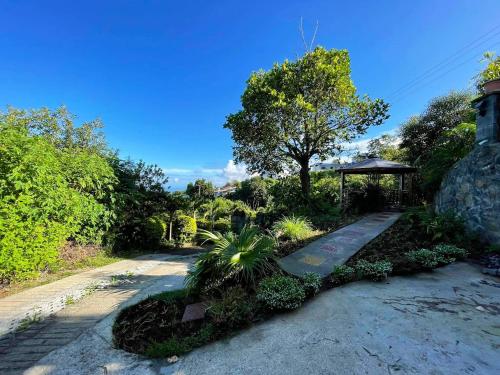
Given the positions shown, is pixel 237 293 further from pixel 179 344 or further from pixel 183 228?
pixel 183 228

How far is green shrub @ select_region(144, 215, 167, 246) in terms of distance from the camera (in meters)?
8.93

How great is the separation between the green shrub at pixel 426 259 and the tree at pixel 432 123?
25.8 feet

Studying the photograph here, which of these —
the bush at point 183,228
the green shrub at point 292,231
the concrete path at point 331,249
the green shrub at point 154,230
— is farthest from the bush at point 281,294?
the bush at point 183,228

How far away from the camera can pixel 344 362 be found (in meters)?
2.20

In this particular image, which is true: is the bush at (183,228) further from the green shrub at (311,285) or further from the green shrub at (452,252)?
the green shrub at (452,252)

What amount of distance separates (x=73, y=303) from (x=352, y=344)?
4.02 meters

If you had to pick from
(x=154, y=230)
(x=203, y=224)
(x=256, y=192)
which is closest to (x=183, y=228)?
(x=154, y=230)

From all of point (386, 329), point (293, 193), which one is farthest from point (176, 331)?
point (293, 193)

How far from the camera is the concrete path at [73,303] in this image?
268 cm

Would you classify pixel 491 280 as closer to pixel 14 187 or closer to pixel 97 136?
pixel 14 187

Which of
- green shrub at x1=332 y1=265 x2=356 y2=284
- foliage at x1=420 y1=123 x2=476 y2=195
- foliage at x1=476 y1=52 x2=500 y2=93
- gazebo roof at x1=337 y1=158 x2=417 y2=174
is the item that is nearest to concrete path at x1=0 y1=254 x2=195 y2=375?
green shrub at x1=332 y1=265 x2=356 y2=284

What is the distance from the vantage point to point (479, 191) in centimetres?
505

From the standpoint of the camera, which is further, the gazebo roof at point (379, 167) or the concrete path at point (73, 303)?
the gazebo roof at point (379, 167)

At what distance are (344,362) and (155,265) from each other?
5603 millimetres
